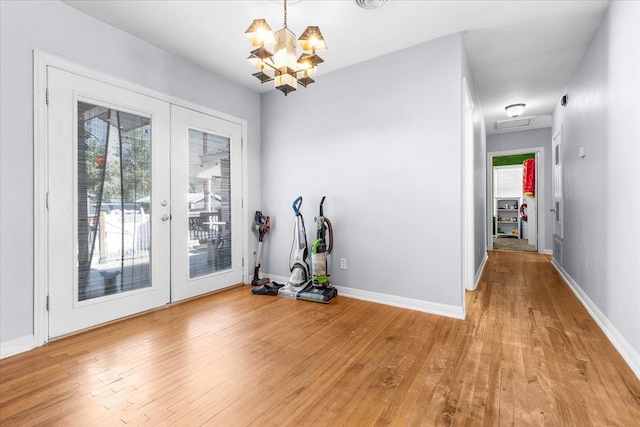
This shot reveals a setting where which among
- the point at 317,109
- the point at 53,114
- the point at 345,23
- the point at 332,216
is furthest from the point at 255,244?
the point at 345,23

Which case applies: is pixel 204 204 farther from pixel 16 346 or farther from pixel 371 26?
pixel 371 26

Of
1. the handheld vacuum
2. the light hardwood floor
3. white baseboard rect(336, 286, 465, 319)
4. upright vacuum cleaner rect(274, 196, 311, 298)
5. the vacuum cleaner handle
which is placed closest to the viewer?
the light hardwood floor

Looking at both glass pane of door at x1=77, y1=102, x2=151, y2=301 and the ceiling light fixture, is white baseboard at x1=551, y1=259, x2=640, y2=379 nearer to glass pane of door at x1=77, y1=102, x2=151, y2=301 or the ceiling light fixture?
the ceiling light fixture

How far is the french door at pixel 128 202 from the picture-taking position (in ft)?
7.82

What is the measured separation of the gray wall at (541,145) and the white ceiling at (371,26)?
3.39 m

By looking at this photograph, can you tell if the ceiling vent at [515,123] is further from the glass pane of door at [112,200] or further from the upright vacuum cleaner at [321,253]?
the glass pane of door at [112,200]

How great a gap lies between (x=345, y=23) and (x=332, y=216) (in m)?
2.03

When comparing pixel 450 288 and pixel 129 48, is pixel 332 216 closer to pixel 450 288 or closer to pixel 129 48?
pixel 450 288

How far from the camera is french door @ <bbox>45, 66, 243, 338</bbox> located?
7.82 ft

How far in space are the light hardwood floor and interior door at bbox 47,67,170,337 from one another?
29cm

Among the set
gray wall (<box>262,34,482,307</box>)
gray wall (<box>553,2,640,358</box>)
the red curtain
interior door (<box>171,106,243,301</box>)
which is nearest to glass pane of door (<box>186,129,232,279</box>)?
interior door (<box>171,106,243,301</box>)

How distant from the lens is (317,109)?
3754mm

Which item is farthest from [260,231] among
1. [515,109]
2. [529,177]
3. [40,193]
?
[529,177]

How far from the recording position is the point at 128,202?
282cm
